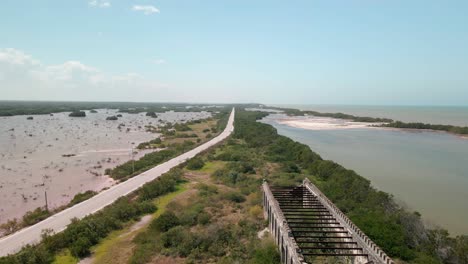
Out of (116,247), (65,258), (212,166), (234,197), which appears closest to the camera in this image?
(65,258)

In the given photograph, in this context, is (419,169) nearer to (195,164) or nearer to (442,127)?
(195,164)

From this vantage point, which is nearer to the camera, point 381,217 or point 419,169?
point 381,217

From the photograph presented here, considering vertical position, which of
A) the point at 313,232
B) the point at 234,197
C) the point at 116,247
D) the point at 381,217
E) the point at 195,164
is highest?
the point at 313,232

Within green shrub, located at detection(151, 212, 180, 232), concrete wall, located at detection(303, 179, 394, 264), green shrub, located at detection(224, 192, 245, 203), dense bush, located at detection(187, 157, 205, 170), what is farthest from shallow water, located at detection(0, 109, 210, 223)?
concrete wall, located at detection(303, 179, 394, 264)

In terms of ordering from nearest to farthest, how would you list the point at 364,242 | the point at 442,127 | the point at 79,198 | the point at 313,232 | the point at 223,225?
1. the point at 364,242
2. the point at 313,232
3. the point at 223,225
4. the point at 79,198
5. the point at 442,127

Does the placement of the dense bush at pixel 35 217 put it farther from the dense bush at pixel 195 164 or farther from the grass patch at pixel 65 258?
the dense bush at pixel 195 164

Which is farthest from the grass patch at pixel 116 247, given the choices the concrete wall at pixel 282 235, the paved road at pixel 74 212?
the concrete wall at pixel 282 235

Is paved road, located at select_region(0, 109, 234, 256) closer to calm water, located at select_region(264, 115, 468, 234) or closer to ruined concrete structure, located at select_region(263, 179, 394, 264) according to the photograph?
ruined concrete structure, located at select_region(263, 179, 394, 264)

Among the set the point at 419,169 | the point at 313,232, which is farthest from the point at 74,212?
the point at 419,169

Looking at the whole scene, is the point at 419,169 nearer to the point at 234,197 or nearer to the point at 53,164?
the point at 234,197

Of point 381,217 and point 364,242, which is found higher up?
point 364,242
